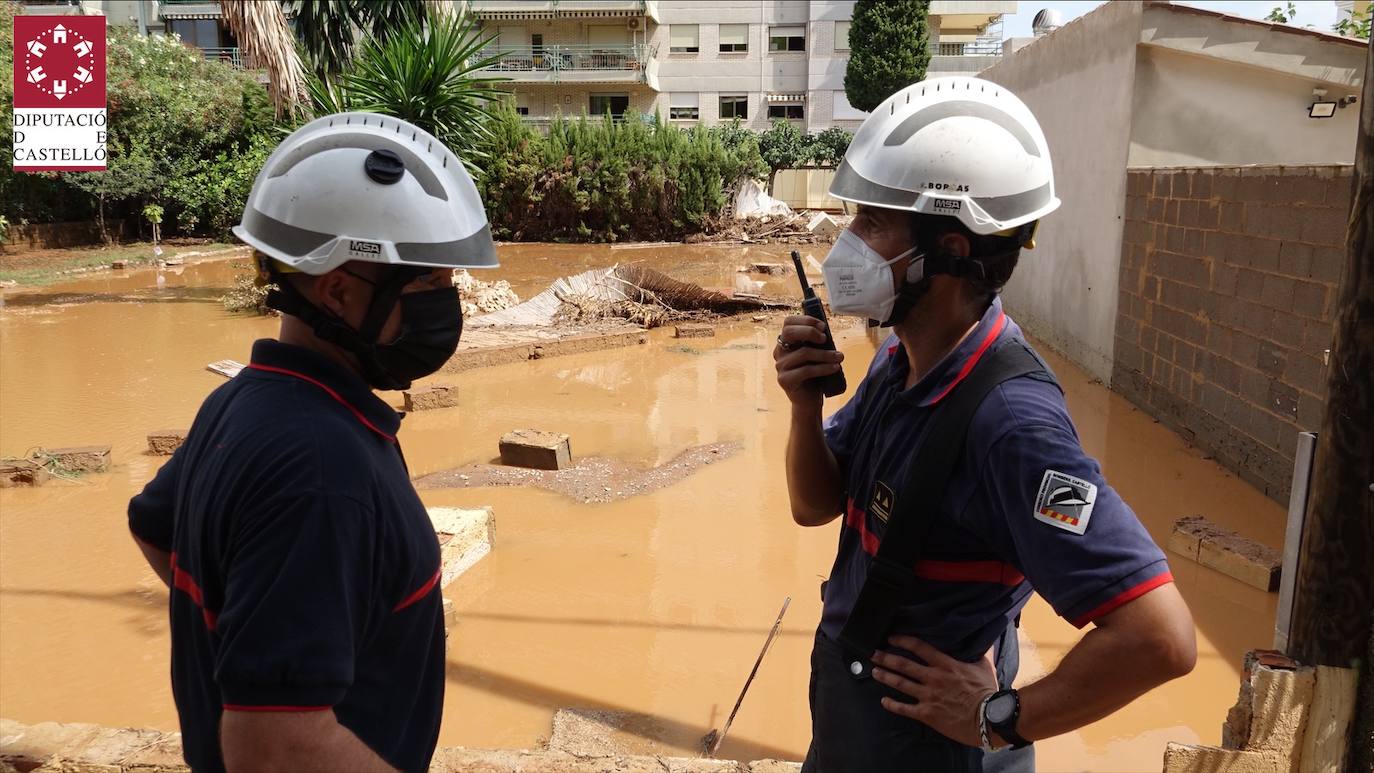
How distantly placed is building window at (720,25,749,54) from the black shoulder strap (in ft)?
141

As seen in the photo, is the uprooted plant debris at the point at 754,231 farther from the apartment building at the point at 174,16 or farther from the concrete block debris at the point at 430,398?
the apartment building at the point at 174,16

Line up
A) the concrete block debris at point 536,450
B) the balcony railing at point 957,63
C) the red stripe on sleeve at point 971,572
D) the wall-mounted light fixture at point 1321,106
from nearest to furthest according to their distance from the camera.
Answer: the red stripe on sleeve at point 971,572 < the concrete block debris at point 536,450 < the wall-mounted light fixture at point 1321,106 < the balcony railing at point 957,63

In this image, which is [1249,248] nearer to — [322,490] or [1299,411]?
[1299,411]

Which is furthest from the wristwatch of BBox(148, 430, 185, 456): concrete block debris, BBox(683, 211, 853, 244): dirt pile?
BBox(683, 211, 853, 244): dirt pile

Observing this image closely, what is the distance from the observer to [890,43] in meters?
35.7

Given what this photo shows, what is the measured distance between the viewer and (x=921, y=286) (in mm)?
1909

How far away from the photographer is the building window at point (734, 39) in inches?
1661

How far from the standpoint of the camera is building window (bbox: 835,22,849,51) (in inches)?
1623

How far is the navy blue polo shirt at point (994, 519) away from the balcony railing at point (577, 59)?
1594 inches

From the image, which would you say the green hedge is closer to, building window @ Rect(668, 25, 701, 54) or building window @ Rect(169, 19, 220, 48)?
building window @ Rect(668, 25, 701, 54)

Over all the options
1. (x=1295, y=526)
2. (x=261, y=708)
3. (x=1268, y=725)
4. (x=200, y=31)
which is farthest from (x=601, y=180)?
(x=200, y=31)

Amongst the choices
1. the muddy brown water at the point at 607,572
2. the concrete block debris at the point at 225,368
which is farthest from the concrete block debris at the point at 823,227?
the concrete block debris at the point at 225,368

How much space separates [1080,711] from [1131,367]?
8391 mm

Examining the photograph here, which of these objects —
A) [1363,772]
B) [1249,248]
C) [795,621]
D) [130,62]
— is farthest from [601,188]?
[1363,772]
